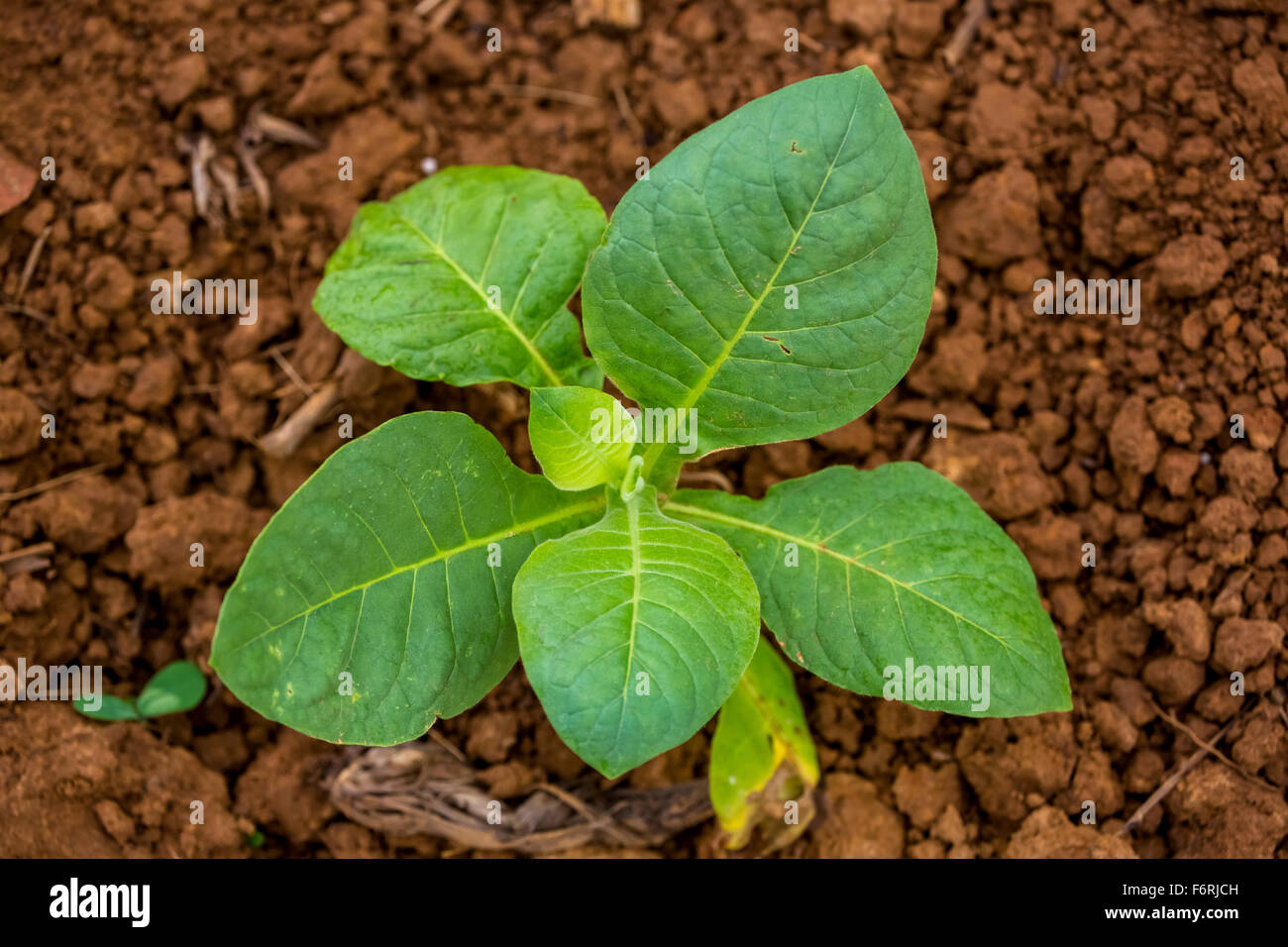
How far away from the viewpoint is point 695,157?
196 centimetres

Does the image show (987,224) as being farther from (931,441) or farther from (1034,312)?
(931,441)

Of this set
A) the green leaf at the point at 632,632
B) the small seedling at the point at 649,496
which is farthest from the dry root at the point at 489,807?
the green leaf at the point at 632,632

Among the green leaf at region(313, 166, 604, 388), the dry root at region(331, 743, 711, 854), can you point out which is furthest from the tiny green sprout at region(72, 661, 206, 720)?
the green leaf at region(313, 166, 604, 388)

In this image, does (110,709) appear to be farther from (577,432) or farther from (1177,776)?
(1177,776)

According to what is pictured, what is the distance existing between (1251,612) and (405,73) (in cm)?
254

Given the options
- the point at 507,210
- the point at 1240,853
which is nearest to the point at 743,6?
the point at 507,210

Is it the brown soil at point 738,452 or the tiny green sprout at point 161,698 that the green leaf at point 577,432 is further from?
the tiny green sprout at point 161,698

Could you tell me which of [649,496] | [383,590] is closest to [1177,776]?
[649,496]

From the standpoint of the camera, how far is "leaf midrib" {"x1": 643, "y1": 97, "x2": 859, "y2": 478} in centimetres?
190

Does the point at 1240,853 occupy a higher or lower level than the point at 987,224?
lower

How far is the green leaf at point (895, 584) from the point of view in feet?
6.71

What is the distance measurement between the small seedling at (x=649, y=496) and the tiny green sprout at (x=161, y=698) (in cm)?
68

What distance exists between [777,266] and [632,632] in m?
0.73

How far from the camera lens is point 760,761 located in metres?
2.37
